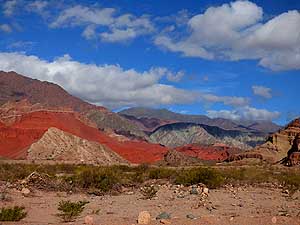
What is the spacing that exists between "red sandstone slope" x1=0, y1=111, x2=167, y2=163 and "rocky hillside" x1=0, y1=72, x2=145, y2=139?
4740cm

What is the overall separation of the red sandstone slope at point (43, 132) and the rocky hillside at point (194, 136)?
6700 centimetres

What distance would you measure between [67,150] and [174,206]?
2462 inches

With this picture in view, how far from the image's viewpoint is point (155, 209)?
16.4 metres

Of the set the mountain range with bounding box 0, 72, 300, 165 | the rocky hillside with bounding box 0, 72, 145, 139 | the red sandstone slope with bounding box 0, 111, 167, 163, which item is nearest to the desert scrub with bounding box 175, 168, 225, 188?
the mountain range with bounding box 0, 72, 300, 165

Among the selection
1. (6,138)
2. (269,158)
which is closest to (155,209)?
(269,158)

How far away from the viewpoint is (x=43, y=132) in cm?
9656

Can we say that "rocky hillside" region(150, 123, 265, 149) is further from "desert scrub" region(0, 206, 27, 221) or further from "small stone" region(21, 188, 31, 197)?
"desert scrub" region(0, 206, 27, 221)

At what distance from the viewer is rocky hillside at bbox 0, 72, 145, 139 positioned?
164 metres

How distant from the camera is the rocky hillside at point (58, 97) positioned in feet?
540

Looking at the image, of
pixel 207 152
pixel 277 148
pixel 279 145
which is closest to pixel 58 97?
pixel 207 152

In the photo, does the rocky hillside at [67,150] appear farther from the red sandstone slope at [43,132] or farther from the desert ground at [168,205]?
the desert ground at [168,205]

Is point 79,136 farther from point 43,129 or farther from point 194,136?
point 194,136

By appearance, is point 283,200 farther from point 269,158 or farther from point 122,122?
point 122,122

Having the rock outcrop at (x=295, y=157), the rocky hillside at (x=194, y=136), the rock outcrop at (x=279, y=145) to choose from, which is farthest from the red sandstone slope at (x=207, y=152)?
the rocky hillside at (x=194, y=136)
